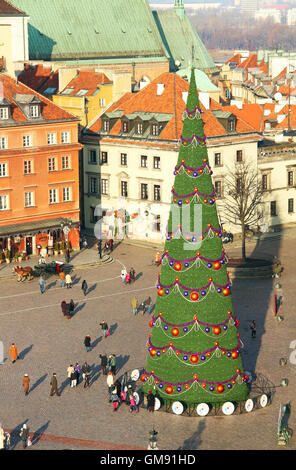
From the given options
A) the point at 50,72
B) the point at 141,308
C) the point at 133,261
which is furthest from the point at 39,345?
the point at 50,72

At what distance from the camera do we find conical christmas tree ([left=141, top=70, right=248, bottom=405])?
6606 centimetres

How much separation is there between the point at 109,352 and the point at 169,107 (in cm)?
4356

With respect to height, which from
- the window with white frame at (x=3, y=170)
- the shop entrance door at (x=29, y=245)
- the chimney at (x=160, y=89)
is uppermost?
the chimney at (x=160, y=89)

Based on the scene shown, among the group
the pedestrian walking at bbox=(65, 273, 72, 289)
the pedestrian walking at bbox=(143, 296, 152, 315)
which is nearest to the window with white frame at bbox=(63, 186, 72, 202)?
the pedestrian walking at bbox=(65, 273, 72, 289)

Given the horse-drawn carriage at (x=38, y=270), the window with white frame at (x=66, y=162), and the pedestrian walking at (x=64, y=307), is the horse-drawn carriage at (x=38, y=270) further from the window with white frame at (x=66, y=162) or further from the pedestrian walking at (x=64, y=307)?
the window with white frame at (x=66, y=162)

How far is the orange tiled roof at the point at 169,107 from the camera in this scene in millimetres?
115812

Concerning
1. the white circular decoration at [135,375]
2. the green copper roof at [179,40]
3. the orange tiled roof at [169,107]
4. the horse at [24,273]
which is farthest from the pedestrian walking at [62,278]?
the green copper roof at [179,40]

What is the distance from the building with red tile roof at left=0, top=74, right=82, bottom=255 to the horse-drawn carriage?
20.5ft

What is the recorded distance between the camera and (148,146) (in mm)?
116500

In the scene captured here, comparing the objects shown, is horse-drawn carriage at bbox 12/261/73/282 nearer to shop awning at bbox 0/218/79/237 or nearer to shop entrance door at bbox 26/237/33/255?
shop awning at bbox 0/218/79/237

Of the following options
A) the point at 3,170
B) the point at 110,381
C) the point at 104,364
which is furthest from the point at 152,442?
the point at 3,170

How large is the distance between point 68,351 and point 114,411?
40.1ft

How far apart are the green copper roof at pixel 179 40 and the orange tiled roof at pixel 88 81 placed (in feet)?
154

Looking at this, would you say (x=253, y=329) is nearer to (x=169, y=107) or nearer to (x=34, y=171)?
(x=34, y=171)
